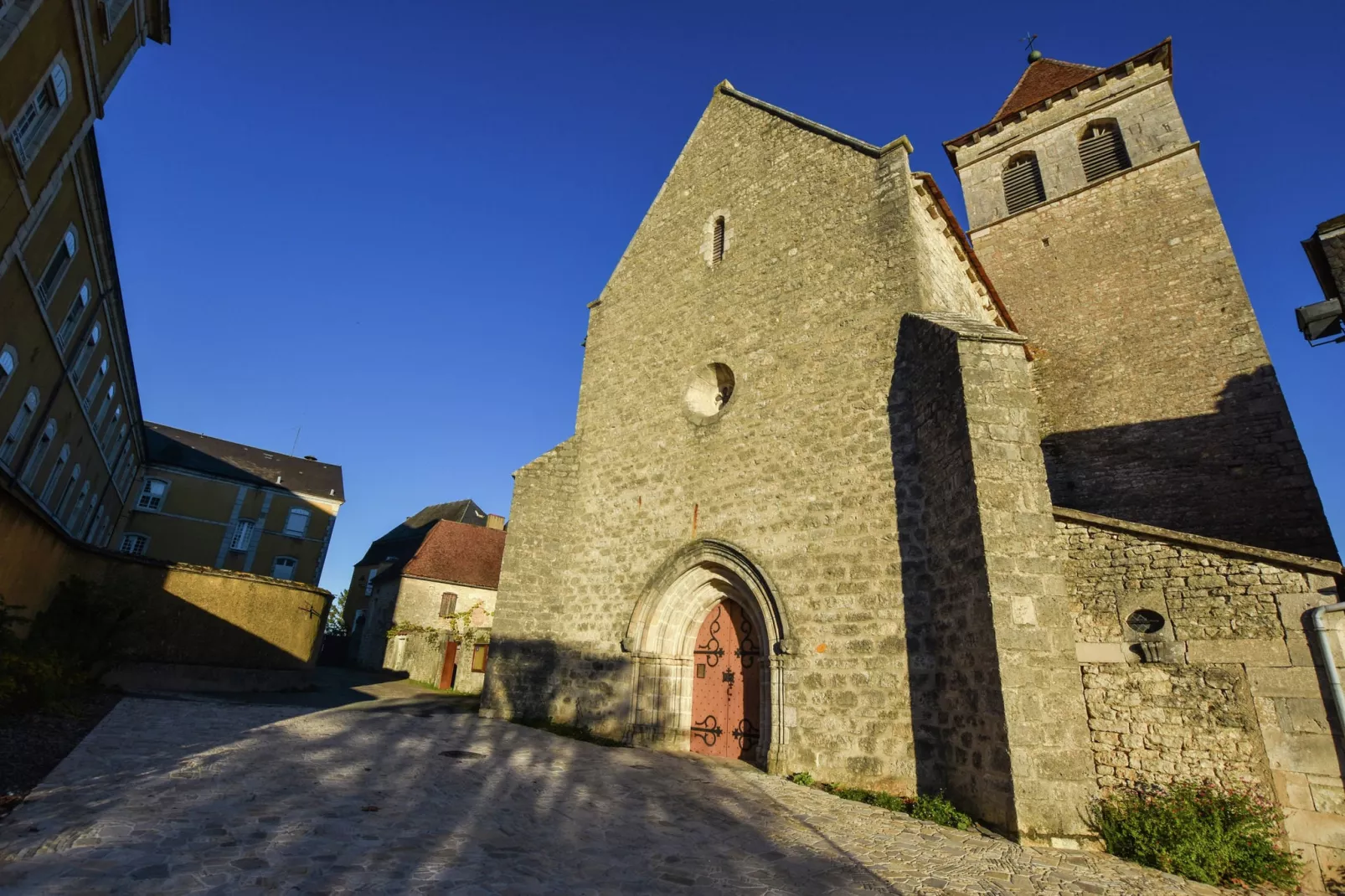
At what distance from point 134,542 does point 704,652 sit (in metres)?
26.7

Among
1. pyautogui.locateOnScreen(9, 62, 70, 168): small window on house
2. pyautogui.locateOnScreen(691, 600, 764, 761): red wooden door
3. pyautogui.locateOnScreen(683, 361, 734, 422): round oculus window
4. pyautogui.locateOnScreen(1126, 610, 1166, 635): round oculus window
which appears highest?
pyautogui.locateOnScreen(9, 62, 70, 168): small window on house

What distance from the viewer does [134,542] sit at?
25.3 meters

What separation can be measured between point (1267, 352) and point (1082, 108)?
9.28m

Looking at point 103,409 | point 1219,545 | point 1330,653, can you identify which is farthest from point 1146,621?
point 103,409

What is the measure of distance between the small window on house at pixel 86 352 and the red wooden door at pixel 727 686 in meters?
15.8

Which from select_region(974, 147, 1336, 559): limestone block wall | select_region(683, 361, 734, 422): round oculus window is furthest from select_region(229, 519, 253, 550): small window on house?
select_region(974, 147, 1336, 559): limestone block wall

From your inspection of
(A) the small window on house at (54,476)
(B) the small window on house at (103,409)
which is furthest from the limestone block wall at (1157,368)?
(B) the small window on house at (103,409)

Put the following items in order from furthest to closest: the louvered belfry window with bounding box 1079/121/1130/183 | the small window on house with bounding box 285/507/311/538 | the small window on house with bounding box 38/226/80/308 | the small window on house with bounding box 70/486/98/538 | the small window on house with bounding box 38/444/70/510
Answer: the small window on house with bounding box 285/507/311/538 < the small window on house with bounding box 70/486/98/538 < the louvered belfry window with bounding box 1079/121/1130/183 < the small window on house with bounding box 38/444/70/510 < the small window on house with bounding box 38/226/80/308

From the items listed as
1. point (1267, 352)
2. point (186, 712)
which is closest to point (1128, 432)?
point (1267, 352)

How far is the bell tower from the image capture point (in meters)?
11.3

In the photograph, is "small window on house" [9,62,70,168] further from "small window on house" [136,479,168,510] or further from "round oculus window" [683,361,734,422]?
"small window on house" [136,479,168,510]

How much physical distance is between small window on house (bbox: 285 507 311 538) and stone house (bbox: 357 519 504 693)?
3.97 metres

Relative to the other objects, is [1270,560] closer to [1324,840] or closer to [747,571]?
[1324,840]

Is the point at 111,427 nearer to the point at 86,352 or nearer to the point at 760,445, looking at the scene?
the point at 86,352
